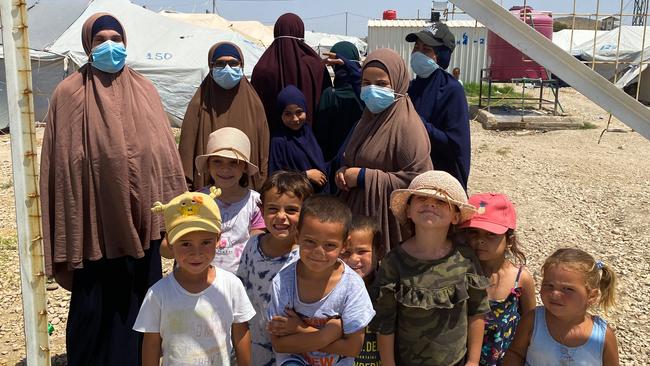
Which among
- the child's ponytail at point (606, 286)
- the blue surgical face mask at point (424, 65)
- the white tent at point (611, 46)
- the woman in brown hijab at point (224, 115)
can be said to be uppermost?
the white tent at point (611, 46)

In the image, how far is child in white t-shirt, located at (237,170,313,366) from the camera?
2.40m

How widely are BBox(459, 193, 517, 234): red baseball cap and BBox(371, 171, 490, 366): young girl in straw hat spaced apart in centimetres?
7

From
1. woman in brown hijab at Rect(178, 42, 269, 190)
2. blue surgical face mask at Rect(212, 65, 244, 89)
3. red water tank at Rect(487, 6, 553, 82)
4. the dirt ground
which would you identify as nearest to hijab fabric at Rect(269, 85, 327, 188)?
woman in brown hijab at Rect(178, 42, 269, 190)

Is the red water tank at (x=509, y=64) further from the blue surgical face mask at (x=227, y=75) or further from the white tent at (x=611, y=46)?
the blue surgical face mask at (x=227, y=75)

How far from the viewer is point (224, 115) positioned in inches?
120

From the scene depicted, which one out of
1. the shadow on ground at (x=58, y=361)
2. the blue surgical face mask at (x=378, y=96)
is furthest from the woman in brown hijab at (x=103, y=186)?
the blue surgical face mask at (x=378, y=96)

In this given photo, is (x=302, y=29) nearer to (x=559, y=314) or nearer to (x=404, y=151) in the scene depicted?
(x=404, y=151)

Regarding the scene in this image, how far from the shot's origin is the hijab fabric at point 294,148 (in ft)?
10.0

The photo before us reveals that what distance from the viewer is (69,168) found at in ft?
8.45

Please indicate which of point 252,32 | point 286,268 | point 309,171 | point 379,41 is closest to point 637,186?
point 309,171

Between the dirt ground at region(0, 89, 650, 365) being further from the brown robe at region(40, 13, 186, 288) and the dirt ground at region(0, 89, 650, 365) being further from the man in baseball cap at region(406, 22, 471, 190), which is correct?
the man in baseball cap at region(406, 22, 471, 190)

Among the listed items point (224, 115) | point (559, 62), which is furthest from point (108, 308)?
point (559, 62)

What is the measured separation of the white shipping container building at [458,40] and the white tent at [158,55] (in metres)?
6.07

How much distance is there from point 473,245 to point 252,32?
72.9 ft
